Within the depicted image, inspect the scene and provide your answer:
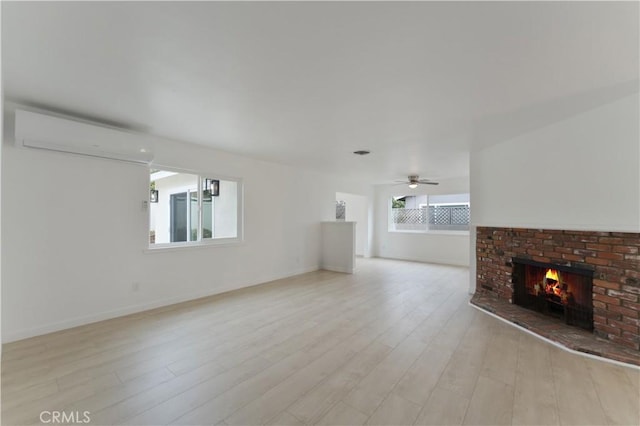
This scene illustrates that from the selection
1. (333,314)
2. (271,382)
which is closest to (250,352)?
(271,382)

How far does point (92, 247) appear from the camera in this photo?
331cm

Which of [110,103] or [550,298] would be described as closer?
[110,103]

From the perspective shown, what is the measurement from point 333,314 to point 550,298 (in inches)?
107

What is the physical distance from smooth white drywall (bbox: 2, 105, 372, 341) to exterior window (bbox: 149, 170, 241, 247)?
0.23 meters

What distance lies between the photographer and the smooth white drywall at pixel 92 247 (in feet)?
9.31

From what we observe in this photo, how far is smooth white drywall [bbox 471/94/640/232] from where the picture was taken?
269 centimetres

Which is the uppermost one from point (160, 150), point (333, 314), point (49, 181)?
point (160, 150)

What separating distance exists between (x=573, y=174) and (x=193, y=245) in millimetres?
5035

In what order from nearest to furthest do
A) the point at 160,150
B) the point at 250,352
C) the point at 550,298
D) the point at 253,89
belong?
the point at 253,89
the point at 250,352
the point at 550,298
the point at 160,150

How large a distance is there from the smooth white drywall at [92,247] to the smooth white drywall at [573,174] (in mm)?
4142

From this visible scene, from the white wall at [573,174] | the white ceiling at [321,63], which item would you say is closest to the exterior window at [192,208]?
the white ceiling at [321,63]

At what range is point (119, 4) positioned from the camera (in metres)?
1.44

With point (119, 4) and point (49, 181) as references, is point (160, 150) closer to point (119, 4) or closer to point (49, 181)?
point (49, 181)

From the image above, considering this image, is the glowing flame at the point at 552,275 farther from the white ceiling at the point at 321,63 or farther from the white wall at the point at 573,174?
the white ceiling at the point at 321,63
